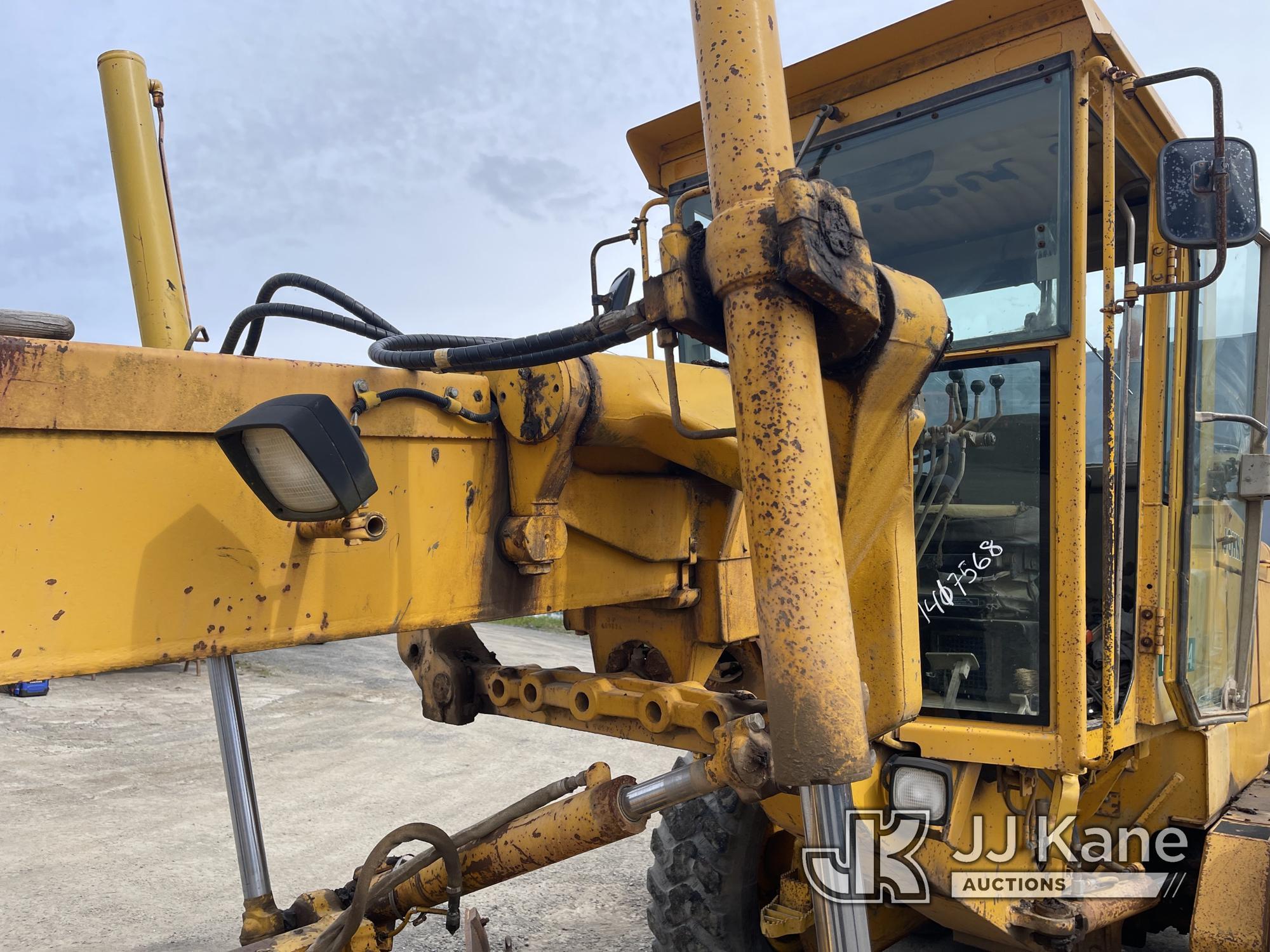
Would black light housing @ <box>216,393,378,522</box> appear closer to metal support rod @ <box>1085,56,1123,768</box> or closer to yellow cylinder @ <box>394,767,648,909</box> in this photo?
yellow cylinder @ <box>394,767,648,909</box>

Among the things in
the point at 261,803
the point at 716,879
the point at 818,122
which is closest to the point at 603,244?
the point at 818,122

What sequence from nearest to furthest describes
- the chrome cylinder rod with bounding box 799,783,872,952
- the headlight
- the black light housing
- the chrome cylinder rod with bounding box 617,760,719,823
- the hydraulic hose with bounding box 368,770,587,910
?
the black light housing → the chrome cylinder rod with bounding box 799,783,872,952 → the chrome cylinder rod with bounding box 617,760,719,823 → the hydraulic hose with bounding box 368,770,587,910 → the headlight

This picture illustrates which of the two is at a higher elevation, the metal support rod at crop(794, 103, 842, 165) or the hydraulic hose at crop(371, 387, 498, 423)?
the metal support rod at crop(794, 103, 842, 165)

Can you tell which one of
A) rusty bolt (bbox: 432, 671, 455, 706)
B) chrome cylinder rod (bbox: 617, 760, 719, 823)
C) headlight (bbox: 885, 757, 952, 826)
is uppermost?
rusty bolt (bbox: 432, 671, 455, 706)

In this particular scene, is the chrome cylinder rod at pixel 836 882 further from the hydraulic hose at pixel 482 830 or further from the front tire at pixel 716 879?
the front tire at pixel 716 879

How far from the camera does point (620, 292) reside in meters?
1.75

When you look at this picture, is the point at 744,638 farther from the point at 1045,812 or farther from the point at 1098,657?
the point at 1098,657

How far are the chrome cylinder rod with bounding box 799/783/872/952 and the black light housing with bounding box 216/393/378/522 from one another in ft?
2.62

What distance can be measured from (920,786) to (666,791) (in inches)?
47.5

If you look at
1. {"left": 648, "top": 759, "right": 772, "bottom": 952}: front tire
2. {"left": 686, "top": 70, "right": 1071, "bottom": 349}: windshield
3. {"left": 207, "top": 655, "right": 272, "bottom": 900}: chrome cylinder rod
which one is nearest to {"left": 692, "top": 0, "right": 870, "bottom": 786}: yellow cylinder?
{"left": 207, "top": 655, "right": 272, "bottom": 900}: chrome cylinder rod

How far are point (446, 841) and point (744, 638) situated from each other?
779mm

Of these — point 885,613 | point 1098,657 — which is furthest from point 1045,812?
point 885,613

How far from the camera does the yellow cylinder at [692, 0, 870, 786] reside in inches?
52.7

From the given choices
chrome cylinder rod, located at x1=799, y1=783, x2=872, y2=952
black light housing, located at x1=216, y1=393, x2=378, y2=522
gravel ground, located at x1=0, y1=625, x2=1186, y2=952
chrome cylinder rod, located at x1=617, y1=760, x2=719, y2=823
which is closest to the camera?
black light housing, located at x1=216, y1=393, x2=378, y2=522
